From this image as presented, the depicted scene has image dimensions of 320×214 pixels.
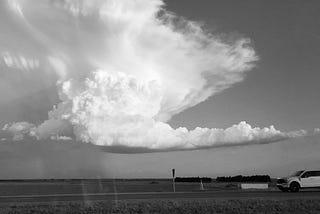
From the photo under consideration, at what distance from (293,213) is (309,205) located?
2815 millimetres

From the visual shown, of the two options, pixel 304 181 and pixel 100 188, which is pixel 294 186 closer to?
pixel 304 181

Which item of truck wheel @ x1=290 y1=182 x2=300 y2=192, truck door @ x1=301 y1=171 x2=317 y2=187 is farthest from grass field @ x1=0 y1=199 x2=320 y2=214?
truck door @ x1=301 y1=171 x2=317 y2=187

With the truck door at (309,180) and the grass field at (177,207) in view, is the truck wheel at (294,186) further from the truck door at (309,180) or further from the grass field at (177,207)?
the grass field at (177,207)

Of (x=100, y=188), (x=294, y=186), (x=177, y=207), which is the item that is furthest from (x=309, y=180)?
(x=100, y=188)

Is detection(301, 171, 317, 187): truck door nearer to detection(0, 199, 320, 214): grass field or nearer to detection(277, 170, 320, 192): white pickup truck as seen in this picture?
detection(277, 170, 320, 192): white pickup truck

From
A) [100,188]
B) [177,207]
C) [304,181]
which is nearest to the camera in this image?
[177,207]

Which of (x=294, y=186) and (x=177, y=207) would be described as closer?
(x=177, y=207)

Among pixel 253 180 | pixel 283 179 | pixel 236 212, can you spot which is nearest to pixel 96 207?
pixel 236 212

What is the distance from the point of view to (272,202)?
93.9 feet

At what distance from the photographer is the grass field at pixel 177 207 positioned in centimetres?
2544

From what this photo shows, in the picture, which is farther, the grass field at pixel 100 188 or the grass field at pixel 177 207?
the grass field at pixel 100 188

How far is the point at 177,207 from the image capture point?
2653 centimetres

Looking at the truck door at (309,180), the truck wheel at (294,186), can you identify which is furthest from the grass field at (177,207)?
the truck door at (309,180)

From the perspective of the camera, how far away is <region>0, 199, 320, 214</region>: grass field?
83.5ft
